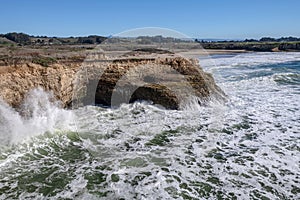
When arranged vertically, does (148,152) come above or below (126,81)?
below

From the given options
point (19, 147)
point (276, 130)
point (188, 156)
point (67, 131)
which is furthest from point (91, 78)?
point (276, 130)

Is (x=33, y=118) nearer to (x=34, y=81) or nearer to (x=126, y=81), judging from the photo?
(x=34, y=81)

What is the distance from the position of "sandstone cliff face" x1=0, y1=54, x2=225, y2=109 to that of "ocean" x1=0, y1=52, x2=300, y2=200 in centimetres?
52

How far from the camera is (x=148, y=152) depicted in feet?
25.2

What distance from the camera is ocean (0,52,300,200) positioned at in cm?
583

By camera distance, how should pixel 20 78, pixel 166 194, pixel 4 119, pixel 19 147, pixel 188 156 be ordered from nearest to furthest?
pixel 166 194
pixel 188 156
pixel 19 147
pixel 4 119
pixel 20 78

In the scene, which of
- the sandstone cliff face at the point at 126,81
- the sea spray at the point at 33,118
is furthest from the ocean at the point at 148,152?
the sandstone cliff face at the point at 126,81

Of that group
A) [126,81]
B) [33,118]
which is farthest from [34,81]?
[126,81]

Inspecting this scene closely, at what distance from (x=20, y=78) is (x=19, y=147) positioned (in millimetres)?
3250

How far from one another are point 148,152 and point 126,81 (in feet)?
18.6

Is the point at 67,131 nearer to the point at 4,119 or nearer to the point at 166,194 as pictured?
the point at 4,119

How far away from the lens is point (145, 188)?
582cm

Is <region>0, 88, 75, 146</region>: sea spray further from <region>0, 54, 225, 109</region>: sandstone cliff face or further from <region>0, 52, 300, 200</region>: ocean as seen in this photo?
<region>0, 54, 225, 109</region>: sandstone cliff face

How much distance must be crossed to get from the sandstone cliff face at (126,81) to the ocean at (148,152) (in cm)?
52
